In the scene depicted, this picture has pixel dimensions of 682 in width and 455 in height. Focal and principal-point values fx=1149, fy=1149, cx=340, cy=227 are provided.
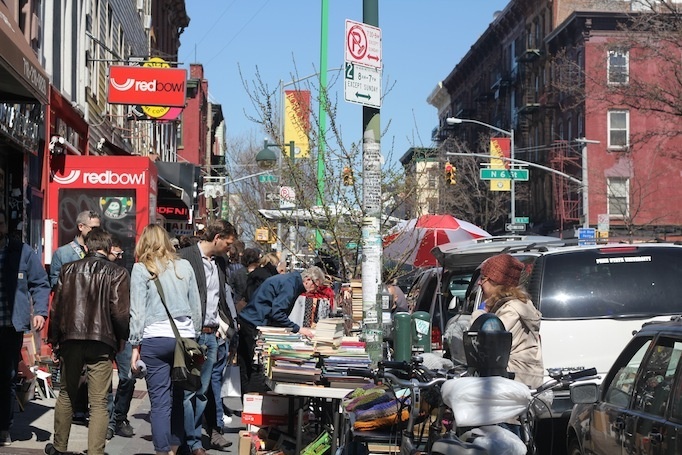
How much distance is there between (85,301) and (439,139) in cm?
7007

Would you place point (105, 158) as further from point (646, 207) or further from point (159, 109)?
point (646, 207)

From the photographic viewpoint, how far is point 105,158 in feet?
56.2

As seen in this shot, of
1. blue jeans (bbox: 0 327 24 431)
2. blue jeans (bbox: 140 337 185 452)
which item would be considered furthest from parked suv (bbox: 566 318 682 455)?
blue jeans (bbox: 0 327 24 431)

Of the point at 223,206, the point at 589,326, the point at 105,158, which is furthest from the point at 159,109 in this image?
the point at 223,206

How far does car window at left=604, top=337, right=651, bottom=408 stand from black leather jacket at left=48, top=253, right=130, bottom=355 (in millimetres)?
3766

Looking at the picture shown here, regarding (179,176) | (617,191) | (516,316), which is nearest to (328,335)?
(516,316)

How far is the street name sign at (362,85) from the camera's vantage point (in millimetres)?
10242

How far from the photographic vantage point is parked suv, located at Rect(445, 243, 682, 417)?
8914 mm

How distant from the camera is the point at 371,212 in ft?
34.9

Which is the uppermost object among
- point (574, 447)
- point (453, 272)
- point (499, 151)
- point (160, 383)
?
point (499, 151)

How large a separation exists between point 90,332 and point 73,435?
2.29 metres

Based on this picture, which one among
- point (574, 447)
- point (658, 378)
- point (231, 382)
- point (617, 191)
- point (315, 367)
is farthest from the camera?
point (617, 191)

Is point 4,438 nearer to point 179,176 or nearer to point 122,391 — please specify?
point 122,391

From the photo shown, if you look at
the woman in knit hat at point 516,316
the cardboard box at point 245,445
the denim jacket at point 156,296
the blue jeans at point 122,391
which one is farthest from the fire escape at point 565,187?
the woman in knit hat at point 516,316
